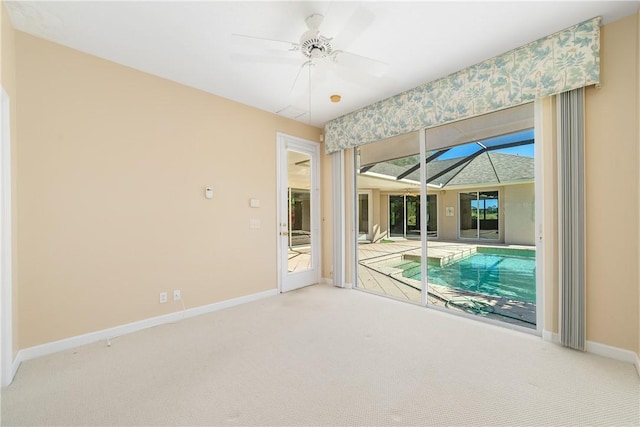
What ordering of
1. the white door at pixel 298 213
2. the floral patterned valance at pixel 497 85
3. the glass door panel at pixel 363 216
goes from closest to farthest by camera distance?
the floral patterned valance at pixel 497 85 < the white door at pixel 298 213 < the glass door panel at pixel 363 216

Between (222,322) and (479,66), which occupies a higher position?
(479,66)

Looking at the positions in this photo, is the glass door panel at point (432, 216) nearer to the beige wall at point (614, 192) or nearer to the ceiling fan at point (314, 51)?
the beige wall at point (614, 192)

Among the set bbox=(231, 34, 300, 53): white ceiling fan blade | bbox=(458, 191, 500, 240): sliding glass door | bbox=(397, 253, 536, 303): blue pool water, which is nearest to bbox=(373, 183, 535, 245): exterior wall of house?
bbox=(458, 191, 500, 240): sliding glass door

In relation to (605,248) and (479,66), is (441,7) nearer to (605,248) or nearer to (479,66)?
(479,66)

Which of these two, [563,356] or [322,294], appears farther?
[322,294]

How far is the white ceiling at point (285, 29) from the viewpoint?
6.43 feet

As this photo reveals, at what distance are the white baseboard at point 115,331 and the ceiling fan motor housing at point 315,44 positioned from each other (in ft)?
9.71

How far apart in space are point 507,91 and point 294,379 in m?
3.14

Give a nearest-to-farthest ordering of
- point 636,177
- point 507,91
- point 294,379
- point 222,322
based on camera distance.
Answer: point 294,379
point 636,177
point 507,91
point 222,322

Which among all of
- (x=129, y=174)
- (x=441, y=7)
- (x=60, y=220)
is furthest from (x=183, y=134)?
(x=441, y=7)

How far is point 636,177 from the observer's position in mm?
2031

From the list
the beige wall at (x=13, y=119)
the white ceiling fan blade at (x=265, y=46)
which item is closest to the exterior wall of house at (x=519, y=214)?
the white ceiling fan blade at (x=265, y=46)

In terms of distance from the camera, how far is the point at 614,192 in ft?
6.97

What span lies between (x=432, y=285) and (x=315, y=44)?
3.27 meters
